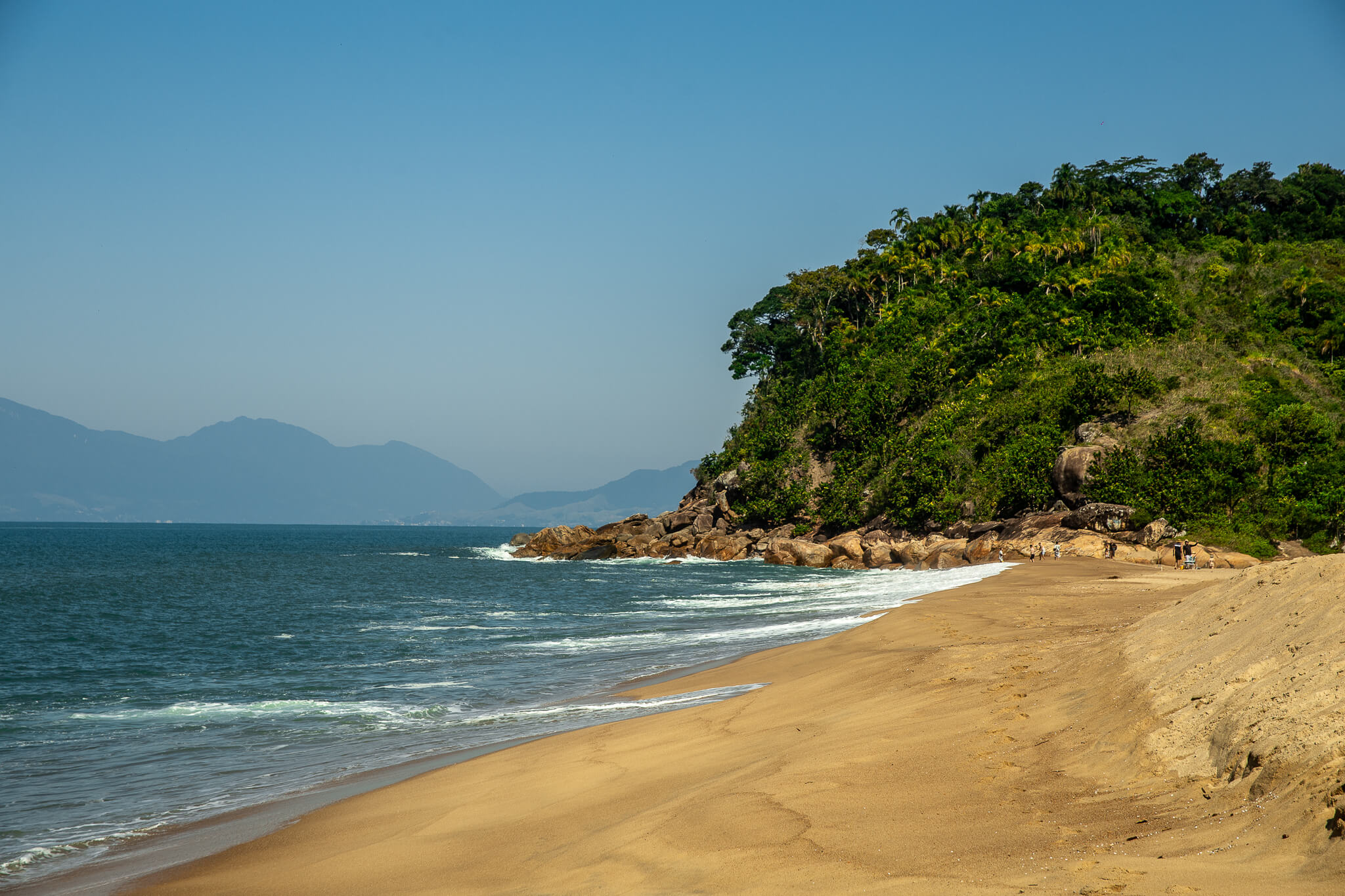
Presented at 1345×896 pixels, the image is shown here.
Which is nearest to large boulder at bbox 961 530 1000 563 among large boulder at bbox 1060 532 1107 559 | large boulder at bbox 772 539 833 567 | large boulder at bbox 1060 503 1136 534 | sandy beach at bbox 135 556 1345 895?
large boulder at bbox 1060 532 1107 559

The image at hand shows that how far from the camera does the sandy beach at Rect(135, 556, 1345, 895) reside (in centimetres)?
464

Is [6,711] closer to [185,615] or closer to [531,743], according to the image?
[531,743]

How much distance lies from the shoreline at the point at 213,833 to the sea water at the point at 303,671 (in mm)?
232

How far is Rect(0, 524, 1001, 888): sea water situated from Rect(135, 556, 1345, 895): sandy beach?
2.16 meters

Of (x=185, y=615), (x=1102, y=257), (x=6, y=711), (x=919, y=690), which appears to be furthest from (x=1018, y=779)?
(x=1102, y=257)

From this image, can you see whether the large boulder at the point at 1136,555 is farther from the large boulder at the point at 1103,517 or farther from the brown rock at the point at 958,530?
the brown rock at the point at 958,530

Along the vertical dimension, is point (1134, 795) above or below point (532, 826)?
above

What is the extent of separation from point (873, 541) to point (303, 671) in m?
36.3

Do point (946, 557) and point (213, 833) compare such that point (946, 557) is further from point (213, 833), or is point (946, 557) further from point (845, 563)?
point (213, 833)

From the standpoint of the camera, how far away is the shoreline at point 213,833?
6652 mm

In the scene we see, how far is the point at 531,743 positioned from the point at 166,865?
387 centimetres

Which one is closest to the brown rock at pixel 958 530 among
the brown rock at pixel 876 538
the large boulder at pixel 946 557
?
the large boulder at pixel 946 557

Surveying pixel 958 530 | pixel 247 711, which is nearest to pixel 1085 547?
pixel 958 530

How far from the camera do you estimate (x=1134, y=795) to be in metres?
5.49
